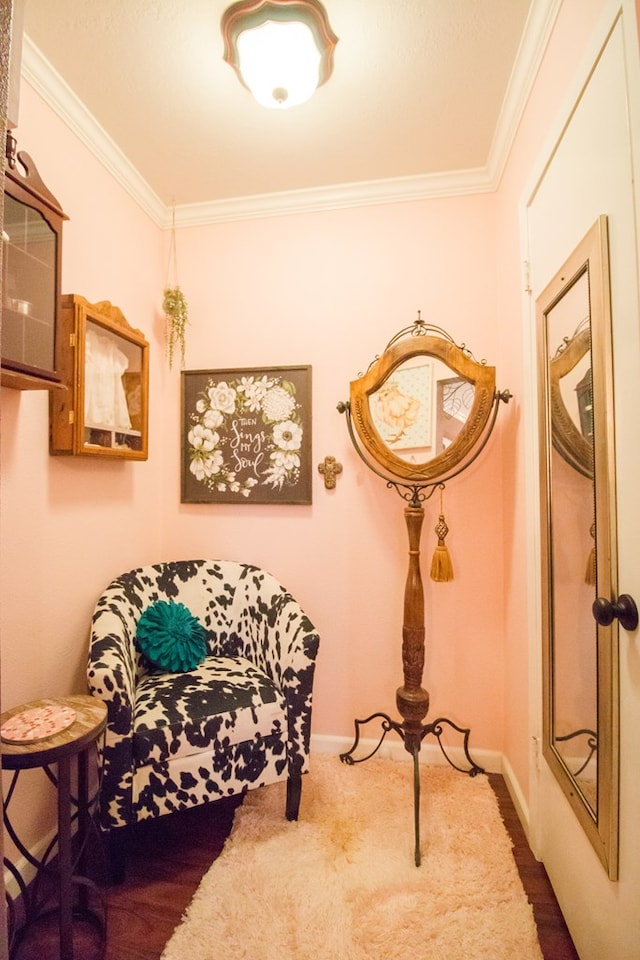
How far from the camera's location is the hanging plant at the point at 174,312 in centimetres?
223

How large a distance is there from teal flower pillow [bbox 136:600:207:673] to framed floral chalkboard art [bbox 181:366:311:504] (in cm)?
63

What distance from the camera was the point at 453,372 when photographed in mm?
1842

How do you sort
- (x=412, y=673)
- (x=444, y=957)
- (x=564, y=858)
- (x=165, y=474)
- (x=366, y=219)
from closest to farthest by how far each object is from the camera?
1. (x=444, y=957)
2. (x=564, y=858)
3. (x=412, y=673)
4. (x=366, y=219)
5. (x=165, y=474)

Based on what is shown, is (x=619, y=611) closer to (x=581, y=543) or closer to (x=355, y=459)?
(x=581, y=543)

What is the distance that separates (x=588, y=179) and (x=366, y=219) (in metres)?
1.27

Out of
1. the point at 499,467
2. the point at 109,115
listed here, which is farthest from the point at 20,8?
the point at 499,467

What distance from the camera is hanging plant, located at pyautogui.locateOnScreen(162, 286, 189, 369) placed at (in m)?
2.23

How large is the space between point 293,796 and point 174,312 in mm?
2162

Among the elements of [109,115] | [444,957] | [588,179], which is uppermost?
[109,115]

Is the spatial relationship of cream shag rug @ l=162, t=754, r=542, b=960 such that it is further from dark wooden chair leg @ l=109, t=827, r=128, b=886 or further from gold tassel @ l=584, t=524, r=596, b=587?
gold tassel @ l=584, t=524, r=596, b=587

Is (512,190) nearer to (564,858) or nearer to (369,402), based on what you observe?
(369,402)

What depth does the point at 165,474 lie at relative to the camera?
2.36 metres

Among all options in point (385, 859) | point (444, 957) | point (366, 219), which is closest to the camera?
point (444, 957)

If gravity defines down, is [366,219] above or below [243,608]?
above
